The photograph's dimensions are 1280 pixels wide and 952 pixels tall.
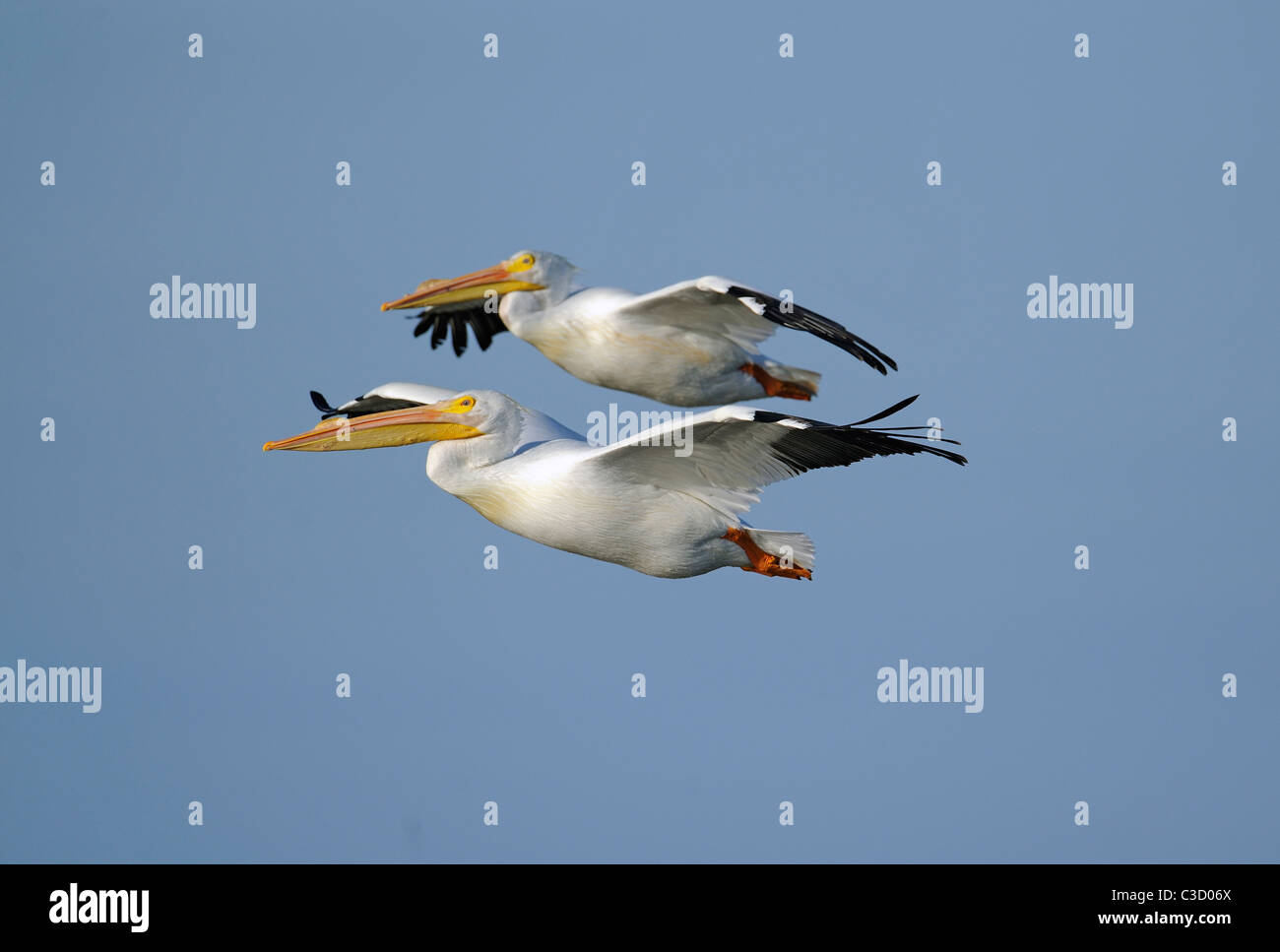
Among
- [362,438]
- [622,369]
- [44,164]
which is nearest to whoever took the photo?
[362,438]

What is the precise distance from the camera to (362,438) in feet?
40.4

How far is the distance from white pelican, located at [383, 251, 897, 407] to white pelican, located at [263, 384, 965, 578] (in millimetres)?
1337

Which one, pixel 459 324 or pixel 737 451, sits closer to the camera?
pixel 737 451

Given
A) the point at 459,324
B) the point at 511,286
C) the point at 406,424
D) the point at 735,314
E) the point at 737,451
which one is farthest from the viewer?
the point at 459,324

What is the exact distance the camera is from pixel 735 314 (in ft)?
43.0

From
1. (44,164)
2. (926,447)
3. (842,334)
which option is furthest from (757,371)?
(44,164)

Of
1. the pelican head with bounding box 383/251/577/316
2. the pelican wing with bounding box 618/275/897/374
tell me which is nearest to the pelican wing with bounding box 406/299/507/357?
the pelican head with bounding box 383/251/577/316

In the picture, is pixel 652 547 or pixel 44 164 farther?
pixel 44 164

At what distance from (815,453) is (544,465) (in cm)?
147

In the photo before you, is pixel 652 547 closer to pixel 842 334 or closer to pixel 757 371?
pixel 842 334

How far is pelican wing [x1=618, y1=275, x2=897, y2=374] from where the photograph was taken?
38.4ft

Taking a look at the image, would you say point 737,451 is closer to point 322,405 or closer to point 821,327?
point 821,327

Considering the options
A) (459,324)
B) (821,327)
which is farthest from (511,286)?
(821,327)

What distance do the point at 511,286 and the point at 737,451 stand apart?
3257mm
